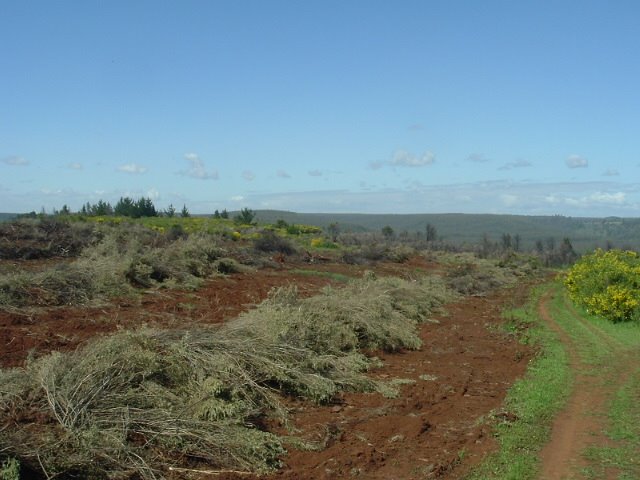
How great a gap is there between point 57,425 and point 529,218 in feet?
496

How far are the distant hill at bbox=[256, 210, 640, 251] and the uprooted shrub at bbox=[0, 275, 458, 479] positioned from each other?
95.1m

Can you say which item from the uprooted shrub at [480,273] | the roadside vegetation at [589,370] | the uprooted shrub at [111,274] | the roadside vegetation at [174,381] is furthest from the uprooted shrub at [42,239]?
the roadside vegetation at [589,370]

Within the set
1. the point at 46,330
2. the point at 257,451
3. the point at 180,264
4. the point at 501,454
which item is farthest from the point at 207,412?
the point at 180,264

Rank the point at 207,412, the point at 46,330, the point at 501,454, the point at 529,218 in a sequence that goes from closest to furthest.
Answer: the point at 501,454 → the point at 207,412 → the point at 46,330 → the point at 529,218

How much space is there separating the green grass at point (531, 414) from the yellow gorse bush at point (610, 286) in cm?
350

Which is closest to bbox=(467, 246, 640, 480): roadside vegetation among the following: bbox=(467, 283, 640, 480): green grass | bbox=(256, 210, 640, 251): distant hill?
bbox=(467, 283, 640, 480): green grass

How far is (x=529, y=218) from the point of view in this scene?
488 feet

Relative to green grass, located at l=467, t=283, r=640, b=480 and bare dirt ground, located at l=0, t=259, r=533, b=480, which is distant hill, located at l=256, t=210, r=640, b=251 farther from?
bare dirt ground, located at l=0, t=259, r=533, b=480

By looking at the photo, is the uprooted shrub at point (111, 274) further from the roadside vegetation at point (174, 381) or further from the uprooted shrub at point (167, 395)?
the uprooted shrub at point (167, 395)

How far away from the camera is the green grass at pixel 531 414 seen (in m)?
6.45

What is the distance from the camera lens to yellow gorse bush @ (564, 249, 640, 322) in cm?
1703

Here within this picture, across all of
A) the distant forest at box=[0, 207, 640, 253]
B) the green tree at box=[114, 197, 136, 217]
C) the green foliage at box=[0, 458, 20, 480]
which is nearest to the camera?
the green foliage at box=[0, 458, 20, 480]

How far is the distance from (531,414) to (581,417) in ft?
Result: 2.13

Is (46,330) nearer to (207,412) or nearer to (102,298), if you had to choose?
(102,298)
